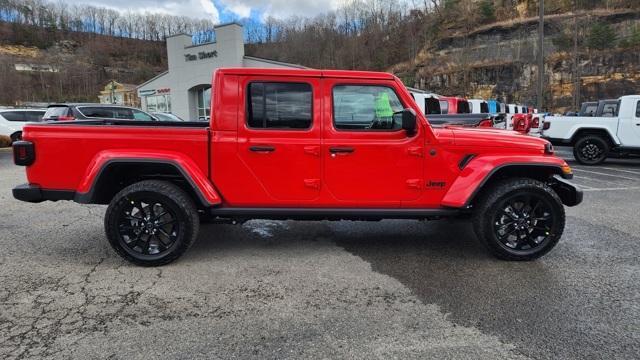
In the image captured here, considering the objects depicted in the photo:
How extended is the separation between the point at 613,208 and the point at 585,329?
4.44 m

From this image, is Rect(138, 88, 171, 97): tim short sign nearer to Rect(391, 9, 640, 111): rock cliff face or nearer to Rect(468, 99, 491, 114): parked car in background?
Rect(468, 99, 491, 114): parked car in background

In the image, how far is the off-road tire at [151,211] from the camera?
3889 mm

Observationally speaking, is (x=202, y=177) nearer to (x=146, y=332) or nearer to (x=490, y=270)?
(x=146, y=332)

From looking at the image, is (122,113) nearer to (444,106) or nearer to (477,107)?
(444,106)

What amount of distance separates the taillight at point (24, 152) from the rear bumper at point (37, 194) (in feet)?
0.86

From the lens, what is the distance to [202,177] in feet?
12.9

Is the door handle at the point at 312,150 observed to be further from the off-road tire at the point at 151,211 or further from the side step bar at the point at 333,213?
the off-road tire at the point at 151,211

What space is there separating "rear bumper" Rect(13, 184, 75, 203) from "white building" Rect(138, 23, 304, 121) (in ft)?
105

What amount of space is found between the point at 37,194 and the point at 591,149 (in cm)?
1250

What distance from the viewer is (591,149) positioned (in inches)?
439

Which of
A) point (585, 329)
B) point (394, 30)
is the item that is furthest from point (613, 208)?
point (394, 30)

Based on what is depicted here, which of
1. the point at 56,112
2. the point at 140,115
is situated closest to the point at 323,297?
the point at 56,112

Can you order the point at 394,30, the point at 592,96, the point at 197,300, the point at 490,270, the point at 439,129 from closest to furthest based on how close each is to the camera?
the point at 197,300
the point at 490,270
the point at 439,129
the point at 592,96
the point at 394,30

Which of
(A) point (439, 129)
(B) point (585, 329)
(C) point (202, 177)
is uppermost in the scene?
(A) point (439, 129)
